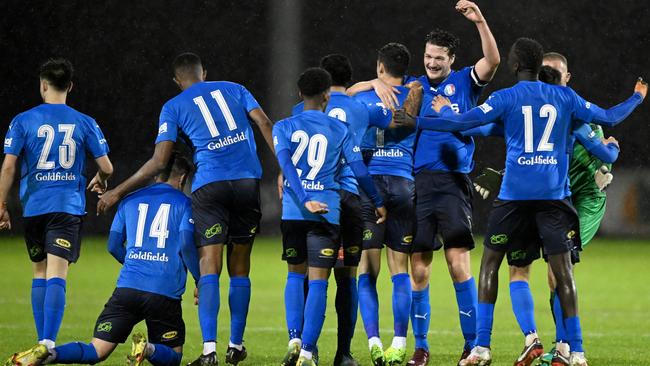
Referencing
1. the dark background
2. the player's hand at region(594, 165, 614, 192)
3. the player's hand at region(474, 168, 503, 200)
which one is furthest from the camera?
the dark background

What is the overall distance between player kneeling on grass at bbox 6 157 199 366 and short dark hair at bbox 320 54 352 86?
1370mm

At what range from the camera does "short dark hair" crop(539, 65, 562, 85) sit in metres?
8.20

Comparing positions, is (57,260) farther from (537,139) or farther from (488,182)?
(537,139)

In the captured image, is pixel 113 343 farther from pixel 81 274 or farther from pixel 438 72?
pixel 81 274

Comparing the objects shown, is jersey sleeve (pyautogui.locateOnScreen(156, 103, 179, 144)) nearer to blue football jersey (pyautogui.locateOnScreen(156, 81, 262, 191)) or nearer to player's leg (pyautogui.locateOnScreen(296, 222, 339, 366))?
blue football jersey (pyautogui.locateOnScreen(156, 81, 262, 191))

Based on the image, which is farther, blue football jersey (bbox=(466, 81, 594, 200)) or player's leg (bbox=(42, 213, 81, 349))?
player's leg (bbox=(42, 213, 81, 349))

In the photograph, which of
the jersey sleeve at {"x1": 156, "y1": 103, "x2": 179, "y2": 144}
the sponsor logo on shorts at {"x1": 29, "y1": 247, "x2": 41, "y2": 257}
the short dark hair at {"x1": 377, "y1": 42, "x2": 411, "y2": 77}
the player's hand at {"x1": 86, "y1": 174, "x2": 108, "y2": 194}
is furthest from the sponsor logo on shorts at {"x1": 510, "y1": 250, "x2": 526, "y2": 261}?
the sponsor logo on shorts at {"x1": 29, "y1": 247, "x2": 41, "y2": 257}

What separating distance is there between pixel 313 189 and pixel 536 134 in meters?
1.53

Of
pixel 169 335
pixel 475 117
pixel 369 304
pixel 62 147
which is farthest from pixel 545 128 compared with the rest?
pixel 62 147

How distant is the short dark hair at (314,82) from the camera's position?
758cm

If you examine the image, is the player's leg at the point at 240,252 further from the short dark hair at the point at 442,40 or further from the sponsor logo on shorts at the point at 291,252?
the short dark hair at the point at 442,40

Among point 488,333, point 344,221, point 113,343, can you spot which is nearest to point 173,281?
point 113,343

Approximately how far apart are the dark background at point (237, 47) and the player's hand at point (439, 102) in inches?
728

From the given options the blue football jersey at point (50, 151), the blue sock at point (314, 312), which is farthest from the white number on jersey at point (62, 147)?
the blue sock at point (314, 312)
